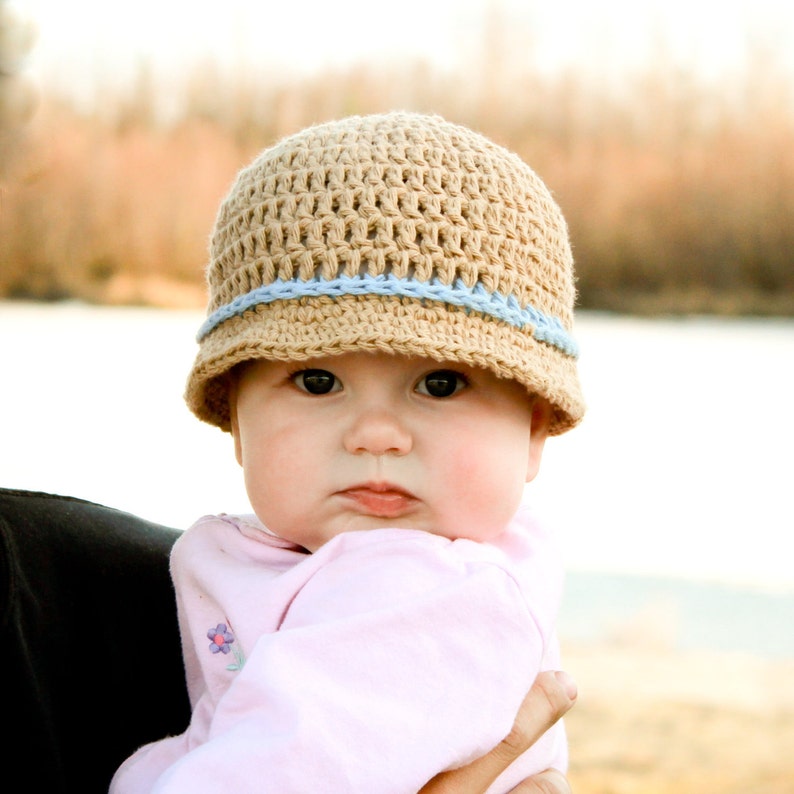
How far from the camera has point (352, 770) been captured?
0.81 metres

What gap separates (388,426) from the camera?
0.98 metres

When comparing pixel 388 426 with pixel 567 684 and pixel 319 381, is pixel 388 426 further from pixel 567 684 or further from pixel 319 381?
pixel 567 684

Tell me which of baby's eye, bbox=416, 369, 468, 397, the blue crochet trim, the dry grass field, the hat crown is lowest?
the dry grass field

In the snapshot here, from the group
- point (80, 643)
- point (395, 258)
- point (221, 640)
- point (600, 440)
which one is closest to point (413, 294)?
point (395, 258)

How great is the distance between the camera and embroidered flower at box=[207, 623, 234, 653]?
1021 millimetres

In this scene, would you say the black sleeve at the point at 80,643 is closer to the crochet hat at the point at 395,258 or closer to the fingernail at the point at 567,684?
the crochet hat at the point at 395,258

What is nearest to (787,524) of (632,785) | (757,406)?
(757,406)

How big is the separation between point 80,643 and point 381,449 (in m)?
0.43

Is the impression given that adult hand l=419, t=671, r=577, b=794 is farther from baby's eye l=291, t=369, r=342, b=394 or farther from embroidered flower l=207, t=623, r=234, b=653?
baby's eye l=291, t=369, r=342, b=394

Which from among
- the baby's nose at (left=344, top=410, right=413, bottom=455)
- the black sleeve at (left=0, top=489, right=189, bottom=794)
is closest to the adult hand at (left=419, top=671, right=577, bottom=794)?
the baby's nose at (left=344, top=410, right=413, bottom=455)

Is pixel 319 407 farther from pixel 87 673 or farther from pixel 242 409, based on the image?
pixel 87 673

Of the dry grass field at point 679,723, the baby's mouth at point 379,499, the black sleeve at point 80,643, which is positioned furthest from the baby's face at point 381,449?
the dry grass field at point 679,723

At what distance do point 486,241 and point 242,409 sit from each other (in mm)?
300

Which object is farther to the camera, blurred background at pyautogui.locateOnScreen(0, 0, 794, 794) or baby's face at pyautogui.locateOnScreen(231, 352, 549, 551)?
blurred background at pyautogui.locateOnScreen(0, 0, 794, 794)
